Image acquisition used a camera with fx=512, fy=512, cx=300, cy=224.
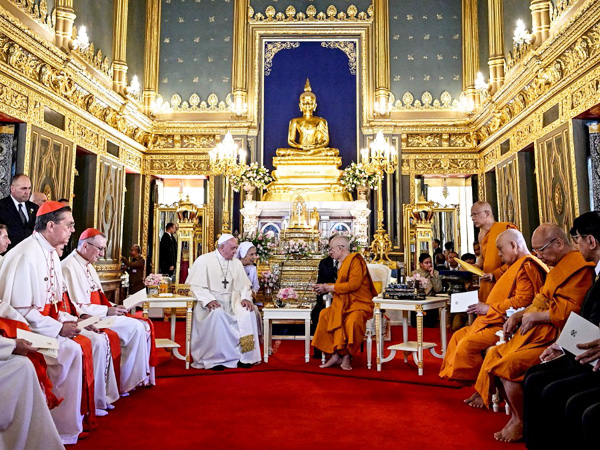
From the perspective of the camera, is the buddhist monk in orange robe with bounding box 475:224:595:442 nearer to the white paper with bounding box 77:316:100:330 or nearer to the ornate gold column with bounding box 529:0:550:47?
the white paper with bounding box 77:316:100:330

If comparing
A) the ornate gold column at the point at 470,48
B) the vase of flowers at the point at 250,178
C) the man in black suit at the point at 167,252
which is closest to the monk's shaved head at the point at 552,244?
the vase of flowers at the point at 250,178

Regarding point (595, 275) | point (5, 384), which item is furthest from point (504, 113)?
point (5, 384)

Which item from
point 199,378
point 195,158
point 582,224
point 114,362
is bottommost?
point 199,378

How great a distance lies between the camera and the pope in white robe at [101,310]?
3969 millimetres

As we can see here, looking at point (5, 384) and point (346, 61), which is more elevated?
point (346, 61)

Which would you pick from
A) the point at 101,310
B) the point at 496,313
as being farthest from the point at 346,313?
the point at 101,310

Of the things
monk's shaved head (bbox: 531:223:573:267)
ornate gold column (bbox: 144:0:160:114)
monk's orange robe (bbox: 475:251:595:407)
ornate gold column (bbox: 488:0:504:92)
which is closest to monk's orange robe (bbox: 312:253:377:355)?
monk's orange robe (bbox: 475:251:595:407)

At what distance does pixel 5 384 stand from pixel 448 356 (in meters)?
3.05

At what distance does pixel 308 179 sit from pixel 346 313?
5.34 meters

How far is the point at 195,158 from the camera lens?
10.9m

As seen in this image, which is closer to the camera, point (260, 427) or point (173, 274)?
point (260, 427)

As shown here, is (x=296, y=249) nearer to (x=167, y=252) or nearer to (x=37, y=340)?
(x=167, y=252)

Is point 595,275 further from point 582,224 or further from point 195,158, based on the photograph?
point 195,158

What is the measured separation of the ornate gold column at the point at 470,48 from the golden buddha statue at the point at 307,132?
309cm
